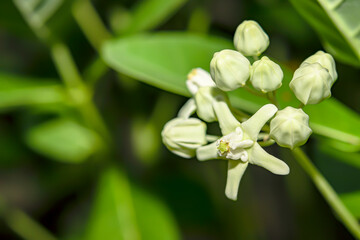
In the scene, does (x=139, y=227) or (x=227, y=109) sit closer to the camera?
(x=227, y=109)

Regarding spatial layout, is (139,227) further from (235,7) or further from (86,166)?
(235,7)

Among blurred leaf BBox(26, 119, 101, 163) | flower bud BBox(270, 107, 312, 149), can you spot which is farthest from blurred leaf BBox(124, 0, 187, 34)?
flower bud BBox(270, 107, 312, 149)

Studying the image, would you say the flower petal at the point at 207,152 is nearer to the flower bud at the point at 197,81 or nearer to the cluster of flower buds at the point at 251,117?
the cluster of flower buds at the point at 251,117

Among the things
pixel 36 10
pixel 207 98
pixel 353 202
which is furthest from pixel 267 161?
pixel 36 10

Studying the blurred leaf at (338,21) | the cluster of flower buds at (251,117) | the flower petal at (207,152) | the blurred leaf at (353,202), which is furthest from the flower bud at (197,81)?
the blurred leaf at (353,202)

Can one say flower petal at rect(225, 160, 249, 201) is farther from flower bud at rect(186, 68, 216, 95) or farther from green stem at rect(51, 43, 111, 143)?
green stem at rect(51, 43, 111, 143)

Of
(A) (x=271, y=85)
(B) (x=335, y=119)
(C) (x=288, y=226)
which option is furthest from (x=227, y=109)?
(C) (x=288, y=226)

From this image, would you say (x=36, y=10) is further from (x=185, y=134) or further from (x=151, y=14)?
(x=185, y=134)
